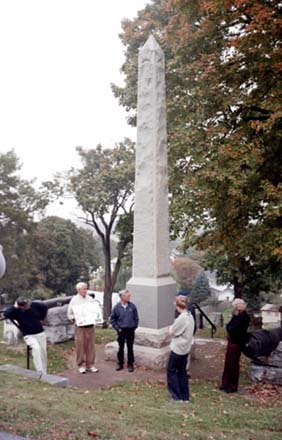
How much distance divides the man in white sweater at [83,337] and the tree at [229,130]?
10.4 ft

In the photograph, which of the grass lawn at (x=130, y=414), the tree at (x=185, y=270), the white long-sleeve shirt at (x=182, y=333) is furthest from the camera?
the tree at (x=185, y=270)

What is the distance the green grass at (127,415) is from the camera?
147 inches

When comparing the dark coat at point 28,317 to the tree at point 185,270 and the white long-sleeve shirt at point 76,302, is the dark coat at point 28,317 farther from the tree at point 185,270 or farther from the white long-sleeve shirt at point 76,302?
the tree at point 185,270

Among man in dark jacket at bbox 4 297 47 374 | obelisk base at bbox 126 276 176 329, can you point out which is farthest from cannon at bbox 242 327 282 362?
man in dark jacket at bbox 4 297 47 374

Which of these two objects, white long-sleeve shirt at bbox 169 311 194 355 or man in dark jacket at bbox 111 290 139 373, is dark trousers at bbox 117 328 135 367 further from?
white long-sleeve shirt at bbox 169 311 194 355

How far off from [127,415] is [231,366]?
9.03 feet

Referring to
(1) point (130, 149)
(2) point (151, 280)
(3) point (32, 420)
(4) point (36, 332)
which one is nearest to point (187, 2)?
(2) point (151, 280)

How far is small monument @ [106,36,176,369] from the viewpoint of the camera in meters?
8.19

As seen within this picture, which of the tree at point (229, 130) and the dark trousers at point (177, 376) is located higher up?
the tree at point (229, 130)

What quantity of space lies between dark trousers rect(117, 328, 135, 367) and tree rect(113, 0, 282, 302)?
9.37 feet

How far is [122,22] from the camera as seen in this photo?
1645cm

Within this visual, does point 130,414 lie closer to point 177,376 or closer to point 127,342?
point 177,376

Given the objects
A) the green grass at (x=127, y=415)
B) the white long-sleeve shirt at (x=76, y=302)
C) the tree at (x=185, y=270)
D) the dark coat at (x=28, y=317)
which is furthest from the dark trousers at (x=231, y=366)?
the tree at (x=185, y=270)

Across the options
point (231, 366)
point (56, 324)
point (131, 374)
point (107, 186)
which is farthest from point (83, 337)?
point (107, 186)
